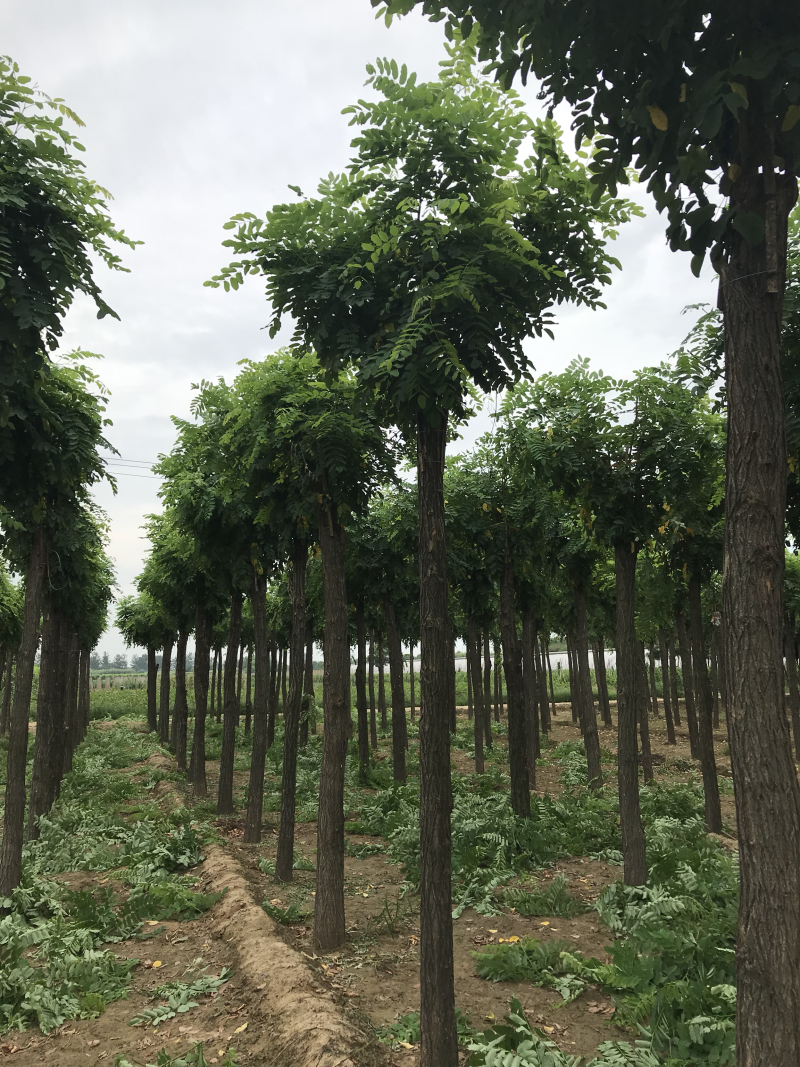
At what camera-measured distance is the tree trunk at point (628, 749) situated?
877cm

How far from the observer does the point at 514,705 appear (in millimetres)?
12273

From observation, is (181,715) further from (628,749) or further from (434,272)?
(434,272)

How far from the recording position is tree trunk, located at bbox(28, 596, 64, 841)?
12500 mm

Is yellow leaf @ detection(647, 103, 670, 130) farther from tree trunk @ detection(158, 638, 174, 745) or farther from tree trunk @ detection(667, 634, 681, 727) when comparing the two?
tree trunk @ detection(158, 638, 174, 745)

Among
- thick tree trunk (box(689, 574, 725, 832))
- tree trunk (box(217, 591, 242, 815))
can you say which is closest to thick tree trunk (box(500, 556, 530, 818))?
thick tree trunk (box(689, 574, 725, 832))

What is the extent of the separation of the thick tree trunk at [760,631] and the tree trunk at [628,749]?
553 centimetres

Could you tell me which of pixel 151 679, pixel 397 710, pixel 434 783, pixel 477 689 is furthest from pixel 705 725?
pixel 151 679

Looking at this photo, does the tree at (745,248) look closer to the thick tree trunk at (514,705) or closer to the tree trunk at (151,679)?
the thick tree trunk at (514,705)

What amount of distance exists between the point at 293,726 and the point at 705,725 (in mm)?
6503

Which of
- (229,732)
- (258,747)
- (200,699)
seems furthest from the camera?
(200,699)

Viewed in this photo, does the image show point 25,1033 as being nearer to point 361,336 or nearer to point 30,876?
point 30,876

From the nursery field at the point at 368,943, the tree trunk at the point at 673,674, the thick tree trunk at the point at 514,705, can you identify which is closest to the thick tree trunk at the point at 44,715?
the nursery field at the point at 368,943

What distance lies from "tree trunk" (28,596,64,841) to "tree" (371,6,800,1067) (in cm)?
1210

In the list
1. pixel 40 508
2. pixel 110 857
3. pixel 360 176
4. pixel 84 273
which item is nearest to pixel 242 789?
pixel 110 857
